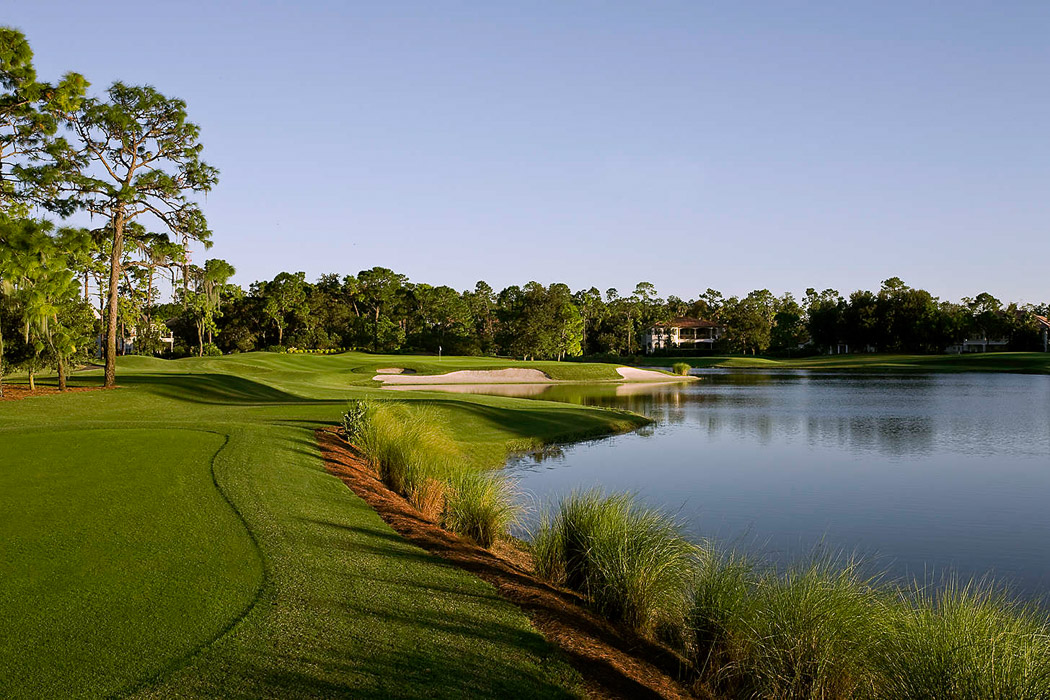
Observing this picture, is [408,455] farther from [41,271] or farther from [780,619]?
[41,271]

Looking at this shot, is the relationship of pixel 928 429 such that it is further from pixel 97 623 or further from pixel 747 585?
pixel 97 623

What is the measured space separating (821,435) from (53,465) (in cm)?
2069

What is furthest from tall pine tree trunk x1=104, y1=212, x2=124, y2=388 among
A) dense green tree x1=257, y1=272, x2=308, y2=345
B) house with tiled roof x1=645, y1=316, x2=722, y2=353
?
house with tiled roof x1=645, y1=316, x2=722, y2=353

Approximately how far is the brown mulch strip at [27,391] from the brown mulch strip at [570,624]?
1726 centimetres

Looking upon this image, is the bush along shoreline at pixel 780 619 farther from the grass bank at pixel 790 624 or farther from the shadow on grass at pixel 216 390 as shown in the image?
the shadow on grass at pixel 216 390

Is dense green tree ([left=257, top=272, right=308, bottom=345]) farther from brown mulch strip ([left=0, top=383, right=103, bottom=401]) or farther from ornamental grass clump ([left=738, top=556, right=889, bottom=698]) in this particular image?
ornamental grass clump ([left=738, top=556, right=889, bottom=698])

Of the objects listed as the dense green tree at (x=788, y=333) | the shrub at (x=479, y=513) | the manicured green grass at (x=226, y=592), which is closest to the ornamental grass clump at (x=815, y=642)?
the manicured green grass at (x=226, y=592)

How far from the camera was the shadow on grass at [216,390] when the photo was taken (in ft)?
84.9

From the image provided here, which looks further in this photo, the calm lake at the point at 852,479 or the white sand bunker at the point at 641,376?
the white sand bunker at the point at 641,376

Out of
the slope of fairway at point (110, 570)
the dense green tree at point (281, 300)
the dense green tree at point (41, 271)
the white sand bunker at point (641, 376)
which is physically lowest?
the white sand bunker at point (641, 376)

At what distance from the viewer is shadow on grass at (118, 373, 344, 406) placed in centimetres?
2589

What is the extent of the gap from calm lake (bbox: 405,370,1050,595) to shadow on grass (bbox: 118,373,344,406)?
11.9 m

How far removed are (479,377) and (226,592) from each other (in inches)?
1799

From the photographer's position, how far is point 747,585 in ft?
21.8
